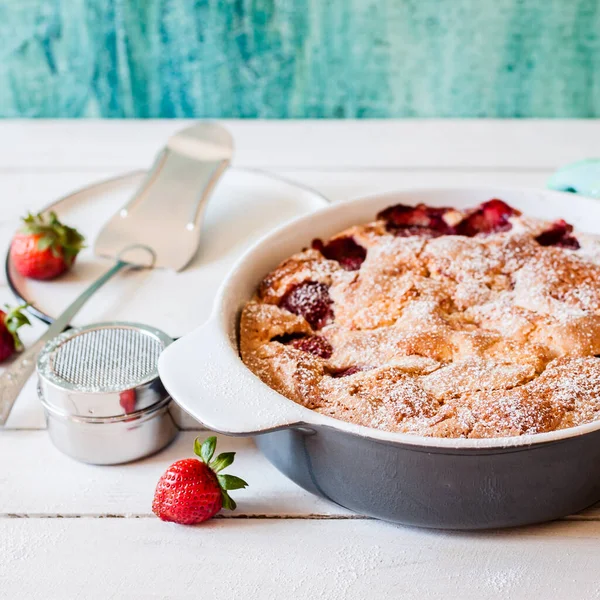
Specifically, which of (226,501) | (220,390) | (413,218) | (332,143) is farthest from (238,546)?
(332,143)

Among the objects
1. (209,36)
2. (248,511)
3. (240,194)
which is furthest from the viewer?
(209,36)

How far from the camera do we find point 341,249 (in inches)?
61.8

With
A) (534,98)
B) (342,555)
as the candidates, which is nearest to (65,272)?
(342,555)

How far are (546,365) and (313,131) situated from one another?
4.64 feet

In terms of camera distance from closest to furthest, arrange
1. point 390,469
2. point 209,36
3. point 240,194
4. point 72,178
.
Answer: point 390,469, point 240,194, point 72,178, point 209,36

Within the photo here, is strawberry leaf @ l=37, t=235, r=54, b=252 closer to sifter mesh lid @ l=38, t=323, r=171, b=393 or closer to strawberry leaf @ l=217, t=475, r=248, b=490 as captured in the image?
sifter mesh lid @ l=38, t=323, r=171, b=393

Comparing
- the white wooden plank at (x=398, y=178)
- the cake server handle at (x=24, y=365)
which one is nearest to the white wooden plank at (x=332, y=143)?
the white wooden plank at (x=398, y=178)

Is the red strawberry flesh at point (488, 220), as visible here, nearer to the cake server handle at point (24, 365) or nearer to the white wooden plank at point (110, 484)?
the white wooden plank at point (110, 484)

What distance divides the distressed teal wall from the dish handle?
56.1 inches

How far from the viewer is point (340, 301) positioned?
1.40m

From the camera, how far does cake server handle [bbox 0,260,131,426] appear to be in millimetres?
1371

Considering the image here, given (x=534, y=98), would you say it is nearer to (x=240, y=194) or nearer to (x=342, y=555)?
(x=240, y=194)

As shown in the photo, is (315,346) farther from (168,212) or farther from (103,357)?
(168,212)

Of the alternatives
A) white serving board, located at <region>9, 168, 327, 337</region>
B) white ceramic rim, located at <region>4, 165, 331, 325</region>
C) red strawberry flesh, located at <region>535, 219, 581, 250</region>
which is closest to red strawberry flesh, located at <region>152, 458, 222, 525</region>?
white serving board, located at <region>9, 168, 327, 337</region>
